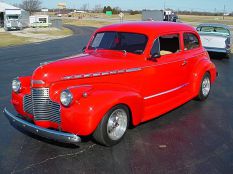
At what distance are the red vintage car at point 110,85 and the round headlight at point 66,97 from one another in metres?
0.01

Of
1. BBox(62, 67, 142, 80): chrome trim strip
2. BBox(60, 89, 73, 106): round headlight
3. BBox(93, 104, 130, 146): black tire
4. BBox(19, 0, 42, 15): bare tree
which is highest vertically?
BBox(19, 0, 42, 15): bare tree

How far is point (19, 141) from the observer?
5164mm

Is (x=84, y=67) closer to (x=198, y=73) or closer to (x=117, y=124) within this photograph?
(x=117, y=124)

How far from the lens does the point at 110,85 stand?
497cm

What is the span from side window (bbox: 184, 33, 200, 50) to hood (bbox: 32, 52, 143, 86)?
179cm

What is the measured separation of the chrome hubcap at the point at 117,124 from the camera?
484 cm

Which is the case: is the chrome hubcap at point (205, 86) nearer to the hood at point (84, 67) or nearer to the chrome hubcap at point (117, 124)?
the hood at point (84, 67)

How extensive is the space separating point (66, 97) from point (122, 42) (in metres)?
1.95

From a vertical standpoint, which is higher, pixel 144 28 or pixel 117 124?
pixel 144 28

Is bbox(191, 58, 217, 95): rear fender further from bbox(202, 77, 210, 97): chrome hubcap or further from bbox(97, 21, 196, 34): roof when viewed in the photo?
bbox(97, 21, 196, 34): roof

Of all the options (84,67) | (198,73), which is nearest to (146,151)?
(84,67)

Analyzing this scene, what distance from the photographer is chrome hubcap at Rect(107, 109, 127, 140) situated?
4.84 m

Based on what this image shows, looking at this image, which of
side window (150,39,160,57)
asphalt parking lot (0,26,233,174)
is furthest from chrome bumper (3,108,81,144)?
side window (150,39,160,57)

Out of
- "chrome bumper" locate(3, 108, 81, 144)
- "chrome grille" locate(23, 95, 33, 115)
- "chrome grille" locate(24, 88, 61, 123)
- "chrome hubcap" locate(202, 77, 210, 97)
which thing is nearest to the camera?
"chrome bumper" locate(3, 108, 81, 144)
